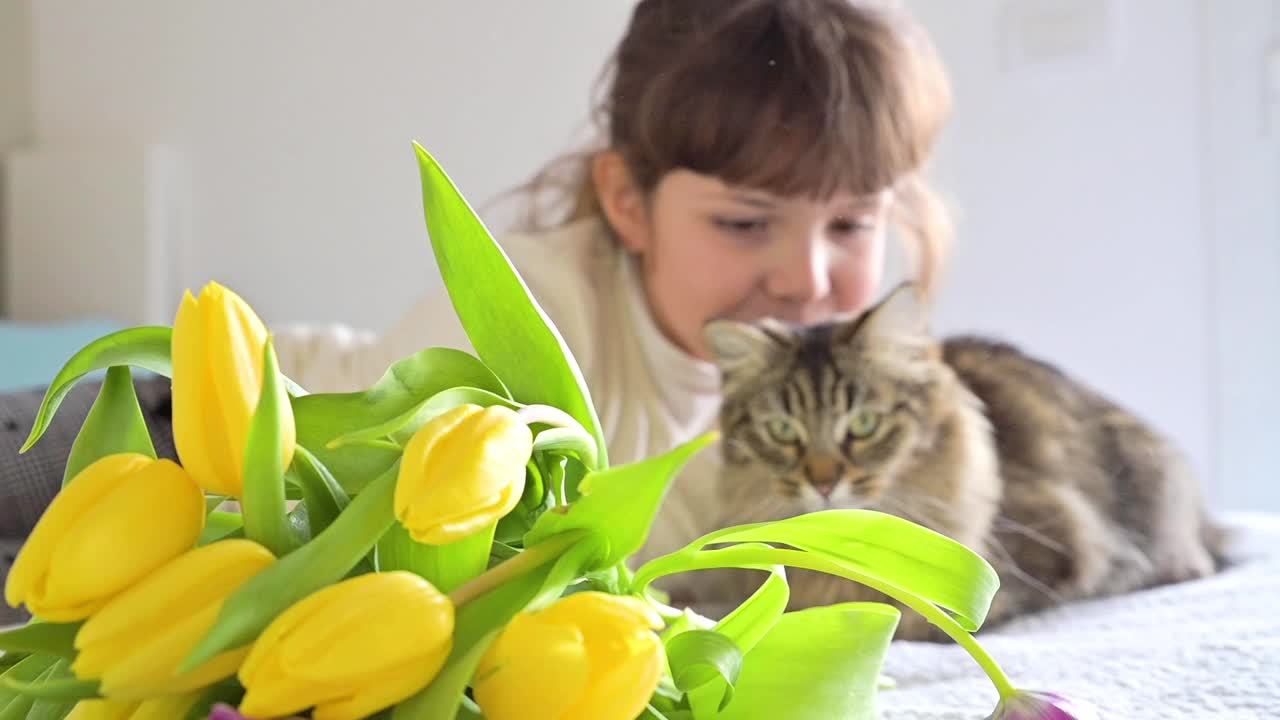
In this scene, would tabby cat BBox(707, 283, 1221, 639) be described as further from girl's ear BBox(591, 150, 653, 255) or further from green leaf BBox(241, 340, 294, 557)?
green leaf BBox(241, 340, 294, 557)

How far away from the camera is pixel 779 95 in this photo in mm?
978

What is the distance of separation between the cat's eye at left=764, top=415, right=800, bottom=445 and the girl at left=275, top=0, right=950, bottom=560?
14cm

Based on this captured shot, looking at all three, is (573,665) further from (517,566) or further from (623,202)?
(623,202)

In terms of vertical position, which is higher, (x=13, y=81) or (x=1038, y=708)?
(x=13, y=81)

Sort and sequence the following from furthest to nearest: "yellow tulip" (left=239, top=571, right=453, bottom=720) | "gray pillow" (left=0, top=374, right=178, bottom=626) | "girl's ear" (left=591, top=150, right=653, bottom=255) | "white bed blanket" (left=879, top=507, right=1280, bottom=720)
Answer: "girl's ear" (left=591, top=150, right=653, bottom=255), "gray pillow" (left=0, top=374, right=178, bottom=626), "white bed blanket" (left=879, top=507, right=1280, bottom=720), "yellow tulip" (left=239, top=571, right=453, bottom=720)

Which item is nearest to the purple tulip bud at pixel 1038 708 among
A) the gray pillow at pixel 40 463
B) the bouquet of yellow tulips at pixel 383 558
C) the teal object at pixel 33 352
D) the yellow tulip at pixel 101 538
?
the bouquet of yellow tulips at pixel 383 558

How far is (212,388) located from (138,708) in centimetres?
7

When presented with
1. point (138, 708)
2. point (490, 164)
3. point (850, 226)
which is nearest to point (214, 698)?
point (138, 708)

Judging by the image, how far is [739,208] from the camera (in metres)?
1.01

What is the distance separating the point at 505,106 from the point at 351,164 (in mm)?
321

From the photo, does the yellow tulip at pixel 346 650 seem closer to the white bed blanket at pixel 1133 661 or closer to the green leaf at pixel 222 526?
the green leaf at pixel 222 526

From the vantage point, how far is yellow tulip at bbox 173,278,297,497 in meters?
0.25

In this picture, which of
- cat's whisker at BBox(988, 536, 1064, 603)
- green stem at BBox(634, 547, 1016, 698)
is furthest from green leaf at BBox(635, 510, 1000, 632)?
cat's whisker at BBox(988, 536, 1064, 603)

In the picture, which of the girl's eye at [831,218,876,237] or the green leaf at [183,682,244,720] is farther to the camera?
the girl's eye at [831,218,876,237]
